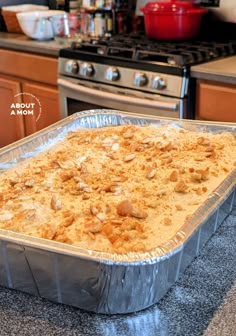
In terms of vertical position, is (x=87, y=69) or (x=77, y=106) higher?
(x=87, y=69)

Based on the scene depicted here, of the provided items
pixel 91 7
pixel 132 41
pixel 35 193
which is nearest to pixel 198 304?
pixel 35 193

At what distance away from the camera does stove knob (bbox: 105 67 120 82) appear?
2285 millimetres

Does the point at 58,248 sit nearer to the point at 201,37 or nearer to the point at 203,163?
the point at 203,163

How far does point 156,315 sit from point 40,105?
2.16 metres

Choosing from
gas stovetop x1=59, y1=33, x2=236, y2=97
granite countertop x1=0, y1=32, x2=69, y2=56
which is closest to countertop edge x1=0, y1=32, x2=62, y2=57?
granite countertop x1=0, y1=32, x2=69, y2=56

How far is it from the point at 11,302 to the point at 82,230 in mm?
165

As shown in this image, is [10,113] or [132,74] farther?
[10,113]

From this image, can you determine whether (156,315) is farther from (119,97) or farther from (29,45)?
(29,45)

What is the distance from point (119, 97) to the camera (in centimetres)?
228

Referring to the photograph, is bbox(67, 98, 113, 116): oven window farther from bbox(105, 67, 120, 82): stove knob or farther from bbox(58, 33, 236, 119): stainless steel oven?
bbox(105, 67, 120, 82): stove knob

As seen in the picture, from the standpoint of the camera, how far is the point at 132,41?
2529mm

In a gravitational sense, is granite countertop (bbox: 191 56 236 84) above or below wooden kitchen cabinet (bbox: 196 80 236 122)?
above

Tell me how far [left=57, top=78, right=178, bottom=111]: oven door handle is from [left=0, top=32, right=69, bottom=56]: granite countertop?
7.0 inches

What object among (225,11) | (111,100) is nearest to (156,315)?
(111,100)
